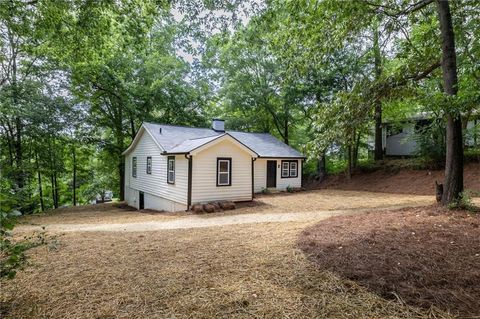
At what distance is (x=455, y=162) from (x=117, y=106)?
1891 cm

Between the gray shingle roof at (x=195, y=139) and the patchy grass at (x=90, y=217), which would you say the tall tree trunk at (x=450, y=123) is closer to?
the gray shingle roof at (x=195, y=139)

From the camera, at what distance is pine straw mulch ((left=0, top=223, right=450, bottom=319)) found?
2686 millimetres

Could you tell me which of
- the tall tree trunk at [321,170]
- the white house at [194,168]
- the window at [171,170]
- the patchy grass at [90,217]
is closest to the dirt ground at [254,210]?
the patchy grass at [90,217]

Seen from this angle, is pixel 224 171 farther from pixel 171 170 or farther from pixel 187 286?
pixel 187 286

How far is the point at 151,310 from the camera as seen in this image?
107 inches

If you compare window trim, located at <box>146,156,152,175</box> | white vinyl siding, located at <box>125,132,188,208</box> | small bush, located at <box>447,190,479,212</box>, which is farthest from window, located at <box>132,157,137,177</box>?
small bush, located at <box>447,190,479,212</box>

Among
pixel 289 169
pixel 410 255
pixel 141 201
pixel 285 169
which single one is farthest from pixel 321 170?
pixel 410 255

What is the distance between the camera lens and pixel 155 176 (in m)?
14.3

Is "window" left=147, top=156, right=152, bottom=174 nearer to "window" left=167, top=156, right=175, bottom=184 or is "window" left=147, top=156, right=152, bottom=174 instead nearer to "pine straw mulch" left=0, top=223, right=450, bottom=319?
"window" left=167, top=156, right=175, bottom=184

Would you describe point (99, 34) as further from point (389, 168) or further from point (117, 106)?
point (389, 168)

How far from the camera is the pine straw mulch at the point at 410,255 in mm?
2912

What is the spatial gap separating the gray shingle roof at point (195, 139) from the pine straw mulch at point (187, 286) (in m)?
6.96

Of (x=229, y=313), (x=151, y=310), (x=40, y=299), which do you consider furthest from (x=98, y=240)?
(x=229, y=313)

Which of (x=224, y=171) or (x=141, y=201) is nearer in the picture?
(x=224, y=171)
